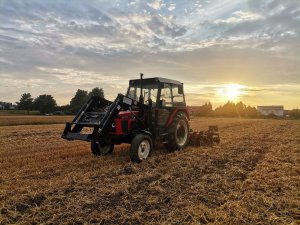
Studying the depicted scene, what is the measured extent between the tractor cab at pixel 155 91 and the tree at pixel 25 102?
8107 cm

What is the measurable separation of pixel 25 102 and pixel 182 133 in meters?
81.8

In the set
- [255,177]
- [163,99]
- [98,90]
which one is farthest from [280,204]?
[98,90]

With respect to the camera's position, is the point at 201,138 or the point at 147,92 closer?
the point at 147,92

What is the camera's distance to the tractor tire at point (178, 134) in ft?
34.8

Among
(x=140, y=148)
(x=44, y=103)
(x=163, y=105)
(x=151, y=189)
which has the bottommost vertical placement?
(x=151, y=189)

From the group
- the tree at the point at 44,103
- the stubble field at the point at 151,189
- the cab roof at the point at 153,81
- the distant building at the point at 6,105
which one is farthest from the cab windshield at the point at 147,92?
the distant building at the point at 6,105

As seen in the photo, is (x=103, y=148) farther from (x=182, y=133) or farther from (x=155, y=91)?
(x=182, y=133)

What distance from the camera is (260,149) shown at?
38.4 ft

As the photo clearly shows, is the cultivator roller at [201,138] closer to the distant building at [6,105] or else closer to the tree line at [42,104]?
the tree line at [42,104]

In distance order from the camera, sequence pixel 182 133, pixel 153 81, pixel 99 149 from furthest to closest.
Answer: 1. pixel 182 133
2. pixel 99 149
3. pixel 153 81

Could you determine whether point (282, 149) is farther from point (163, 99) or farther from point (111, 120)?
point (111, 120)

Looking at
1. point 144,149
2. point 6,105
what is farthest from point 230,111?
point 6,105

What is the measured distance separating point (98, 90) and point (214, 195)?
52323mm

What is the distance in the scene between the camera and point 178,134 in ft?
37.3
